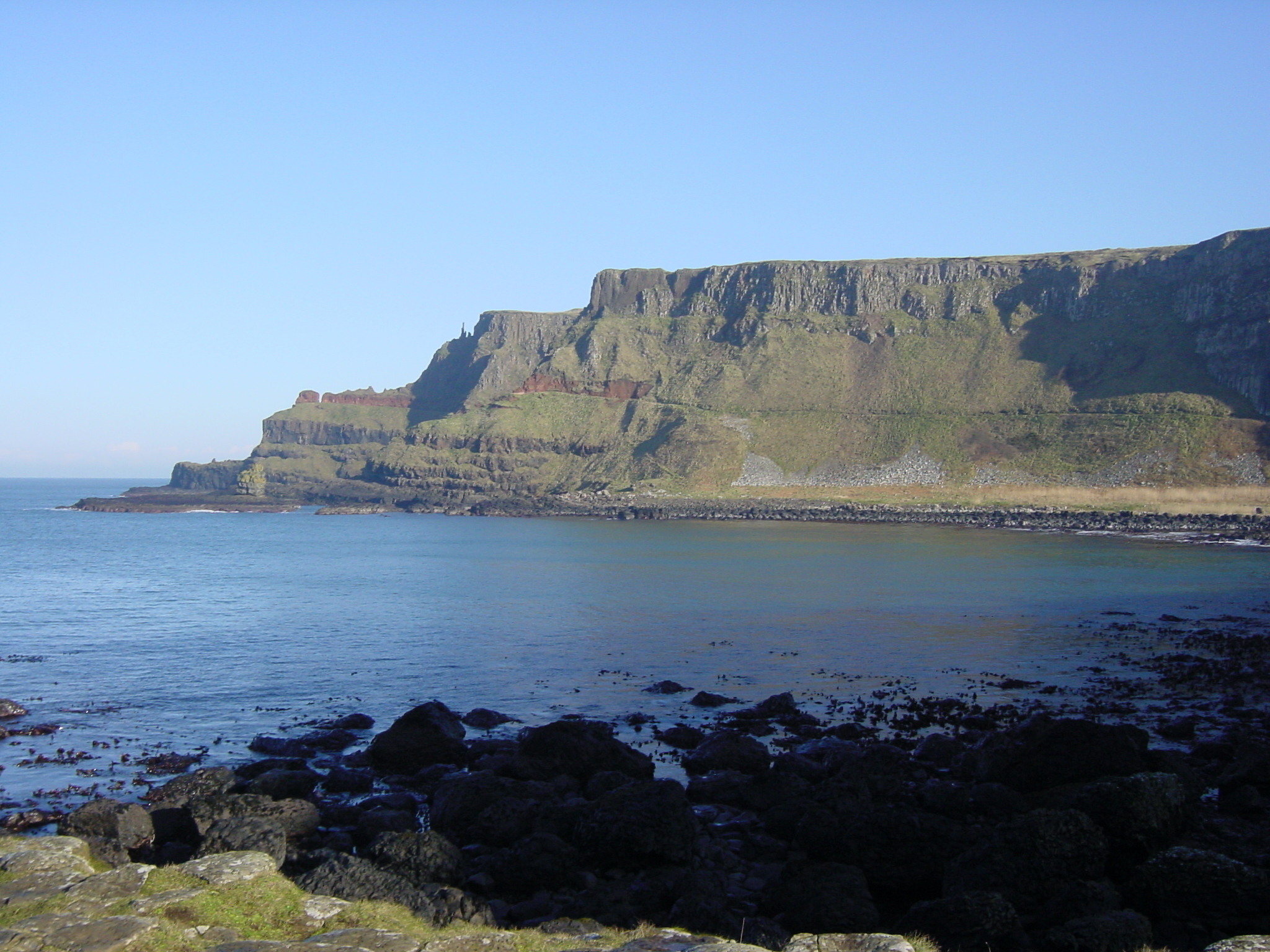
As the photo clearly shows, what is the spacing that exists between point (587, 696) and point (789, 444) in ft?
480

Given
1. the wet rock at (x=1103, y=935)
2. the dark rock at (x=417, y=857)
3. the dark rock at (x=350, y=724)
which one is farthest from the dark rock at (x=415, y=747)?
the wet rock at (x=1103, y=935)

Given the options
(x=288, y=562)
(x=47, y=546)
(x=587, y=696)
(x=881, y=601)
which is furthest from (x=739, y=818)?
(x=47, y=546)

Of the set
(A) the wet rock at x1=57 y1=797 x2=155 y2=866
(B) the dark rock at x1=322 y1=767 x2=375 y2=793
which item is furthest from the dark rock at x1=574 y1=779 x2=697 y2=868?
(A) the wet rock at x1=57 y1=797 x2=155 y2=866

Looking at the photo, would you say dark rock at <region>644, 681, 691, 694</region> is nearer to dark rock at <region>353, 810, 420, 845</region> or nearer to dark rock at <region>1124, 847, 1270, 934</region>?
dark rock at <region>353, 810, 420, 845</region>

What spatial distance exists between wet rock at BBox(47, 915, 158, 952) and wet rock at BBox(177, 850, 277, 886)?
2120mm

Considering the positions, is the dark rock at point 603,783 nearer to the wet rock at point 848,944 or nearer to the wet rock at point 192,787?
the wet rock at point 192,787

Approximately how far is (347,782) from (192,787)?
3270mm

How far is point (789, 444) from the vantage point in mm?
177375

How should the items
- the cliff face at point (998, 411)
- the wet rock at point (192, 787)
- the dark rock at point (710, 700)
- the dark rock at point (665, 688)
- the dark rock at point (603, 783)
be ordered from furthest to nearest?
the cliff face at point (998, 411) → the dark rock at point (665, 688) → the dark rock at point (710, 700) → the dark rock at point (603, 783) → the wet rock at point (192, 787)

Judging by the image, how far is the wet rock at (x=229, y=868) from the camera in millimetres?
13766

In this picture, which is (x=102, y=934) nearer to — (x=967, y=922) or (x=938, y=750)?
(x=967, y=922)

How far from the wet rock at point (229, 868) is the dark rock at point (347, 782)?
8.66m

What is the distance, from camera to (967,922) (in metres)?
14.0

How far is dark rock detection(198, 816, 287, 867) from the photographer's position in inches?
687
